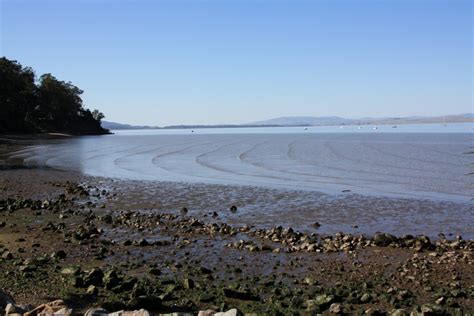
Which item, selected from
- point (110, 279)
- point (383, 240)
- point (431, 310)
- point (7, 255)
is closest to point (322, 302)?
point (431, 310)

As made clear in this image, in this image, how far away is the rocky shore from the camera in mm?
9016

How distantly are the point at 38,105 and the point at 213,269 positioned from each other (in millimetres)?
138315

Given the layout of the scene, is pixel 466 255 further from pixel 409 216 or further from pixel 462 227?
pixel 409 216

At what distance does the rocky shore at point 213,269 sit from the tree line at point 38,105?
10536 cm

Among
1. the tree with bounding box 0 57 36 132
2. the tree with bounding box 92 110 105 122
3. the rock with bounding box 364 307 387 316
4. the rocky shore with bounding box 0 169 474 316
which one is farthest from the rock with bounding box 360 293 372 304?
the tree with bounding box 92 110 105 122

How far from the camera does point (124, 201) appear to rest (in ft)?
75.5

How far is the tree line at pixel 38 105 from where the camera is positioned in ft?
374

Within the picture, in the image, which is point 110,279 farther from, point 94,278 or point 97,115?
point 97,115

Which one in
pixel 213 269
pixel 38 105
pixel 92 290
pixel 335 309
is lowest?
pixel 213 269

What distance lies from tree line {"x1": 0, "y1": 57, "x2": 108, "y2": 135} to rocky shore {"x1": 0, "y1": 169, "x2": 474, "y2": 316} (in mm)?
105364

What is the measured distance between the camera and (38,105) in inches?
5438

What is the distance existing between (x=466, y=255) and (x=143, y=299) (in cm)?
820

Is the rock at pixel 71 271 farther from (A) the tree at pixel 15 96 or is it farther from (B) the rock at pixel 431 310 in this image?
(A) the tree at pixel 15 96

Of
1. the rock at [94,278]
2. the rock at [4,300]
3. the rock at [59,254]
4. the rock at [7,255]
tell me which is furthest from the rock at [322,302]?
the rock at [7,255]
